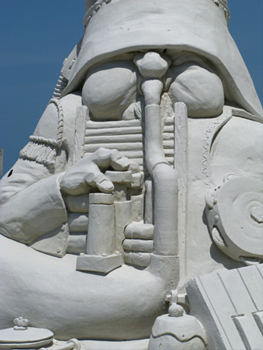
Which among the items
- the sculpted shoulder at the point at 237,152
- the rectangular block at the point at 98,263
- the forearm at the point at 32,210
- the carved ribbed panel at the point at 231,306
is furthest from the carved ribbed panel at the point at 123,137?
the carved ribbed panel at the point at 231,306

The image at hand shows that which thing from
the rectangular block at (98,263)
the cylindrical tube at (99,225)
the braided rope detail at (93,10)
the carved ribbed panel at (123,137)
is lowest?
the rectangular block at (98,263)

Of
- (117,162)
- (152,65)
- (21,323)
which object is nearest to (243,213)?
(117,162)

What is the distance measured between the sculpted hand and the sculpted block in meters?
0.01

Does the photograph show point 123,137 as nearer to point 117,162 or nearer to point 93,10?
point 117,162

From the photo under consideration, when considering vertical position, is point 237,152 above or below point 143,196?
above

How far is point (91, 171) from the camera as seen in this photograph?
4.32 metres

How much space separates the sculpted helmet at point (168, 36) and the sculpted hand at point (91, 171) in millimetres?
992

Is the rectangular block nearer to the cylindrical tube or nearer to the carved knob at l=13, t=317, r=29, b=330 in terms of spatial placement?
the cylindrical tube

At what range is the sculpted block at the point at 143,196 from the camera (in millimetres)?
4152

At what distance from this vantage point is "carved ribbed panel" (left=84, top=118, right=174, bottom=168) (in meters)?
4.66

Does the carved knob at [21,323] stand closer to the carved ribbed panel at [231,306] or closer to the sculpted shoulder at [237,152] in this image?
the carved ribbed panel at [231,306]

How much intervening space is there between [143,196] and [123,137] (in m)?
0.57

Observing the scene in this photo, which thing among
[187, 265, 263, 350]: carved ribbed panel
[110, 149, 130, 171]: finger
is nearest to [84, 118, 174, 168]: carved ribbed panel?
[110, 149, 130, 171]: finger

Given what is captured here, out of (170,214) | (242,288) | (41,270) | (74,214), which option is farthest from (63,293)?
(242,288)
